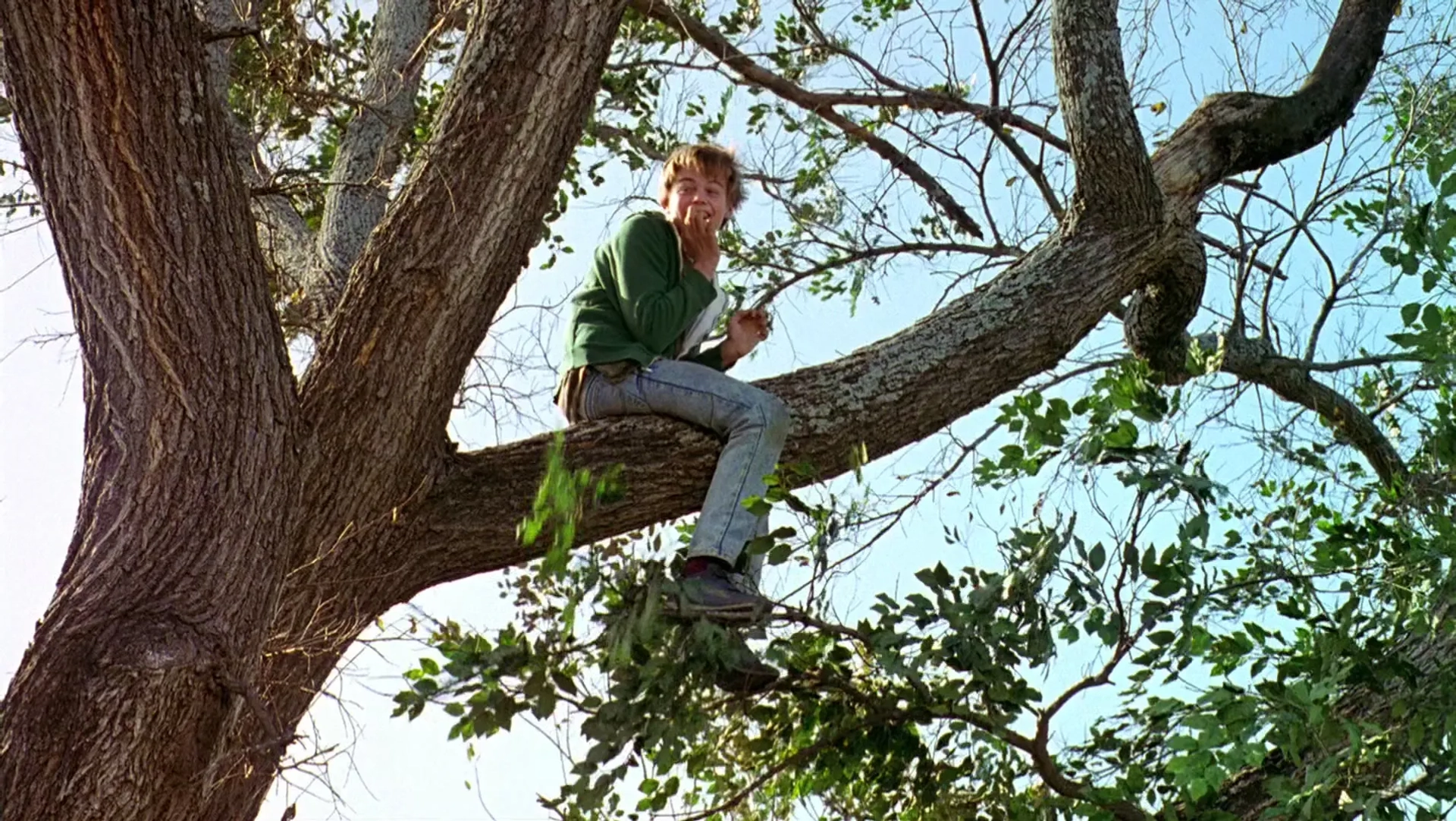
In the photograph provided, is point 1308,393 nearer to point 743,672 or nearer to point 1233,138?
point 1233,138

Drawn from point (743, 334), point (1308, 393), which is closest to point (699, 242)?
point (743, 334)

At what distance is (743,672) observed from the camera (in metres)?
3.15

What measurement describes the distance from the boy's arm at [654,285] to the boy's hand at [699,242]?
0.04 meters

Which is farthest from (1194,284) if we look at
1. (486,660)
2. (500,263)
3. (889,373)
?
(486,660)

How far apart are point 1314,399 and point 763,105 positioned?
2254mm

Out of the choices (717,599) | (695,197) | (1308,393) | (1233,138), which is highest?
(1233,138)

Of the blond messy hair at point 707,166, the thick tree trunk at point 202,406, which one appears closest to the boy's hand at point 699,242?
the blond messy hair at point 707,166

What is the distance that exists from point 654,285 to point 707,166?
0.41m

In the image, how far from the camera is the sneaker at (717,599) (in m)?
2.96

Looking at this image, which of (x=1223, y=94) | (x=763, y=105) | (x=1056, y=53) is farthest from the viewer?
(x=763, y=105)

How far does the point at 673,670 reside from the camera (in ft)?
9.39

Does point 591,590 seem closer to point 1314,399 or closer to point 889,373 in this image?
point 889,373

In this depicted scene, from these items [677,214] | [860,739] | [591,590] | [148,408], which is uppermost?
[677,214]

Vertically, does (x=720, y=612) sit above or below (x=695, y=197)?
below
